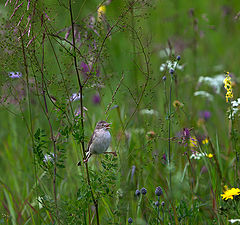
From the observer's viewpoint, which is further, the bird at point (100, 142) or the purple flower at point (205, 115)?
the purple flower at point (205, 115)

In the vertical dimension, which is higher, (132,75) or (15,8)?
(132,75)

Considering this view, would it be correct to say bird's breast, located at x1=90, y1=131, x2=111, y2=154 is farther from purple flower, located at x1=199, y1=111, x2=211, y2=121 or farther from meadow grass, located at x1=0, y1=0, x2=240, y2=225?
purple flower, located at x1=199, y1=111, x2=211, y2=121

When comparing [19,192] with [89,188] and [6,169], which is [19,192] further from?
[89,188]

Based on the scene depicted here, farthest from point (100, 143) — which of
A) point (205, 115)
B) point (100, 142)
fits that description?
point (205, 115)

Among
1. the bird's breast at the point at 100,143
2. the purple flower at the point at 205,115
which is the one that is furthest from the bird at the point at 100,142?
the purple flower at the point at 205,115

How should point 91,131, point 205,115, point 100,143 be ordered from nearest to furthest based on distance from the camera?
point 100,143, point 91,131, point 205,115

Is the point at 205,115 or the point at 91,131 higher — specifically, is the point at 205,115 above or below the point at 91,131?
above

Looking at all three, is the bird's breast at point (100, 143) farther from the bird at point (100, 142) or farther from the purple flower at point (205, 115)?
the purple flower at point (205, 115)

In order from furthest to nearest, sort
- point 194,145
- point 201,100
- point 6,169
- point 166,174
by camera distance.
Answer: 1. point 201,100
2. point 6,169
3. point 166,174
4. point 194,145

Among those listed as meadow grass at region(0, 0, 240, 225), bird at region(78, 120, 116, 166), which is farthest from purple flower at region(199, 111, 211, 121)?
bird at region(78, 120, 116, 166)

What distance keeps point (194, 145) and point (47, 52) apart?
0.93 metres

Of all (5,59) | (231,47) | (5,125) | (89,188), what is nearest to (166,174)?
(89,188)

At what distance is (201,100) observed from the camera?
14.3 ft

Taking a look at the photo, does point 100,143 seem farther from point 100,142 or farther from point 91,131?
point 91,131
